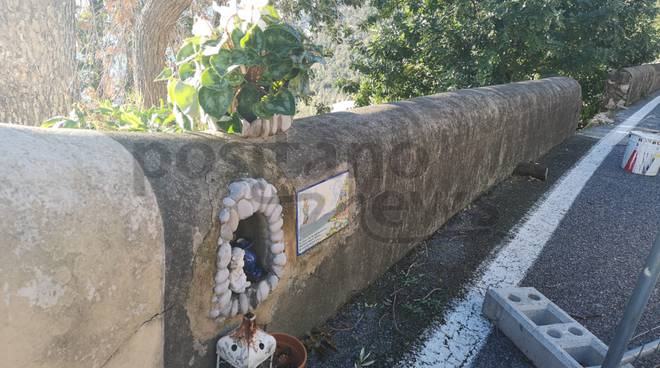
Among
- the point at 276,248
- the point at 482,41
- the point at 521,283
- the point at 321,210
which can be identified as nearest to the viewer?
the point at 276,248

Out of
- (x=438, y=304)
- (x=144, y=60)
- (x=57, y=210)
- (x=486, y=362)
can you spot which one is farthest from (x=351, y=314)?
(x=144, y=60)

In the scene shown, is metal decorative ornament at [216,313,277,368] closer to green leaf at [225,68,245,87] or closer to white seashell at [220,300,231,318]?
white seashell at [220,300,231,318]

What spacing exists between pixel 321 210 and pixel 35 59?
443 centimetres

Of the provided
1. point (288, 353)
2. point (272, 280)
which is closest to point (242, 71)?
point (272, 280)

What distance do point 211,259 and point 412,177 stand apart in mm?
2239

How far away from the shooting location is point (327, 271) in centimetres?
307

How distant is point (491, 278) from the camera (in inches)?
155

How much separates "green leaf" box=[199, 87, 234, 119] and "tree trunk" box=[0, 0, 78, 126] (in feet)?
12.8

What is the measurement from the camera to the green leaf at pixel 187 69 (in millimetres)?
2270

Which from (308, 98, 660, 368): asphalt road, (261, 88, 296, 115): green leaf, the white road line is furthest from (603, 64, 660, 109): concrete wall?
(261, 88, 296, 115): green leaf

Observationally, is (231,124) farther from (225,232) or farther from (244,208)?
(225,232)

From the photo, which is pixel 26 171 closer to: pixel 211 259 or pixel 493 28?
pixel 211 259

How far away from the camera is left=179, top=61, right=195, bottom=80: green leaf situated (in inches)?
89.4

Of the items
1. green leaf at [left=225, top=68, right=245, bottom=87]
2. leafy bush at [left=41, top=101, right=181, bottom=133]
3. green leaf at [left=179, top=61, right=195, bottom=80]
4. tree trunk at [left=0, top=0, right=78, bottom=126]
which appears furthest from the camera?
tree trunk at [left=0, top=0, right=78, bottom=126]
